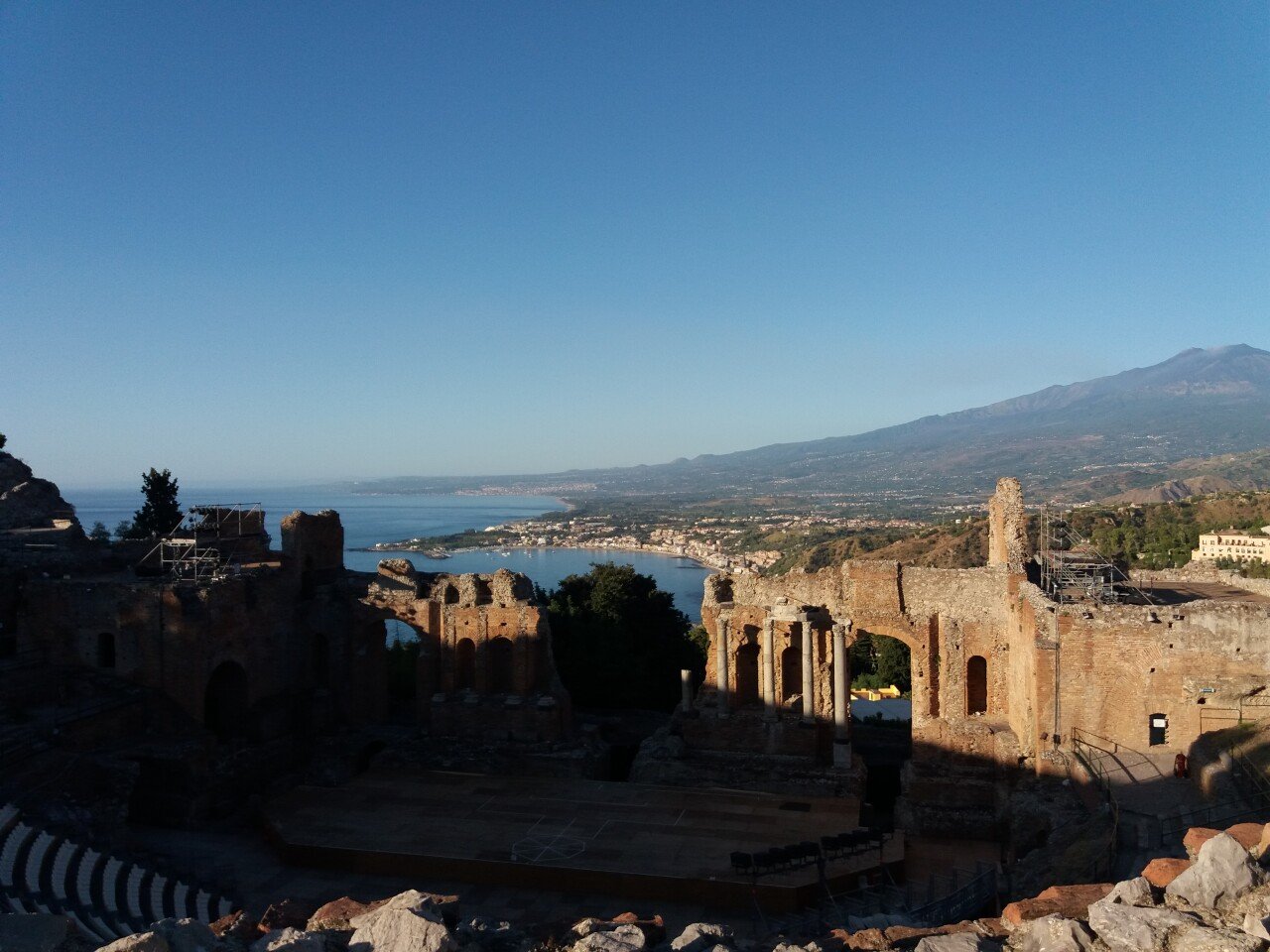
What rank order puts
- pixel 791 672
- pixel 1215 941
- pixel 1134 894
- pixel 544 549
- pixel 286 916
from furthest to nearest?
pixel 544 549
pixel 791 672
pixel 286 916
pixel 1134 894
pixel 1215 941

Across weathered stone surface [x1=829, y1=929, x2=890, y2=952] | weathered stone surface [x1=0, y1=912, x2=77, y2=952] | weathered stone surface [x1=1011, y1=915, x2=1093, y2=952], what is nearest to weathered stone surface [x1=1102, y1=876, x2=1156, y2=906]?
weathered stone surface [x1=1011, y1=915, x2=1093, y2=952]

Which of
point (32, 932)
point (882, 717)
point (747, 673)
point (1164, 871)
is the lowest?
point (882, 717)

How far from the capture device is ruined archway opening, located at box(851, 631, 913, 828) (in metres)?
24.4

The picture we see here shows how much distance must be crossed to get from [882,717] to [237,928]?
3164 centimetres

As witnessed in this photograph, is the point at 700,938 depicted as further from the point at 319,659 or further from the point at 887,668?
the point at 887,668

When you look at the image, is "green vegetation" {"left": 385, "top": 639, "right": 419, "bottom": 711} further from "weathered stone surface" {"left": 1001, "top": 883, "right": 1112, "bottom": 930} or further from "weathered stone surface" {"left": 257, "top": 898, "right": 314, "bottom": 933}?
"weathered stone surface" {"left": 1001, "top": 883, "right": 1112, "bottom": 930}

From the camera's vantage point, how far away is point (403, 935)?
281 inches

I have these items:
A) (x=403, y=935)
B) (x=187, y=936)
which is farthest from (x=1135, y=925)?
(x=187, y=936)

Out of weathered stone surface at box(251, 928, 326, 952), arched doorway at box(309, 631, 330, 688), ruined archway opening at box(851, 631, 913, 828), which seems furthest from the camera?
arched doorway at box(309, 631, 330, 688)

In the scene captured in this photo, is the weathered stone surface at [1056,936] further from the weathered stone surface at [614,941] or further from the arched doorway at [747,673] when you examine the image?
the arched doorway at [747,673]

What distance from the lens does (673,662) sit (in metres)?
34.3

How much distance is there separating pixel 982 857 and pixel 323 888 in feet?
43.6

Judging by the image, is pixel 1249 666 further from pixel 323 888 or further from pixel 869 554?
pixel 869 554

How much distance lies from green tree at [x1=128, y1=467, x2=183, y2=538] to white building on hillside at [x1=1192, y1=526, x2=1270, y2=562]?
49.4 m
